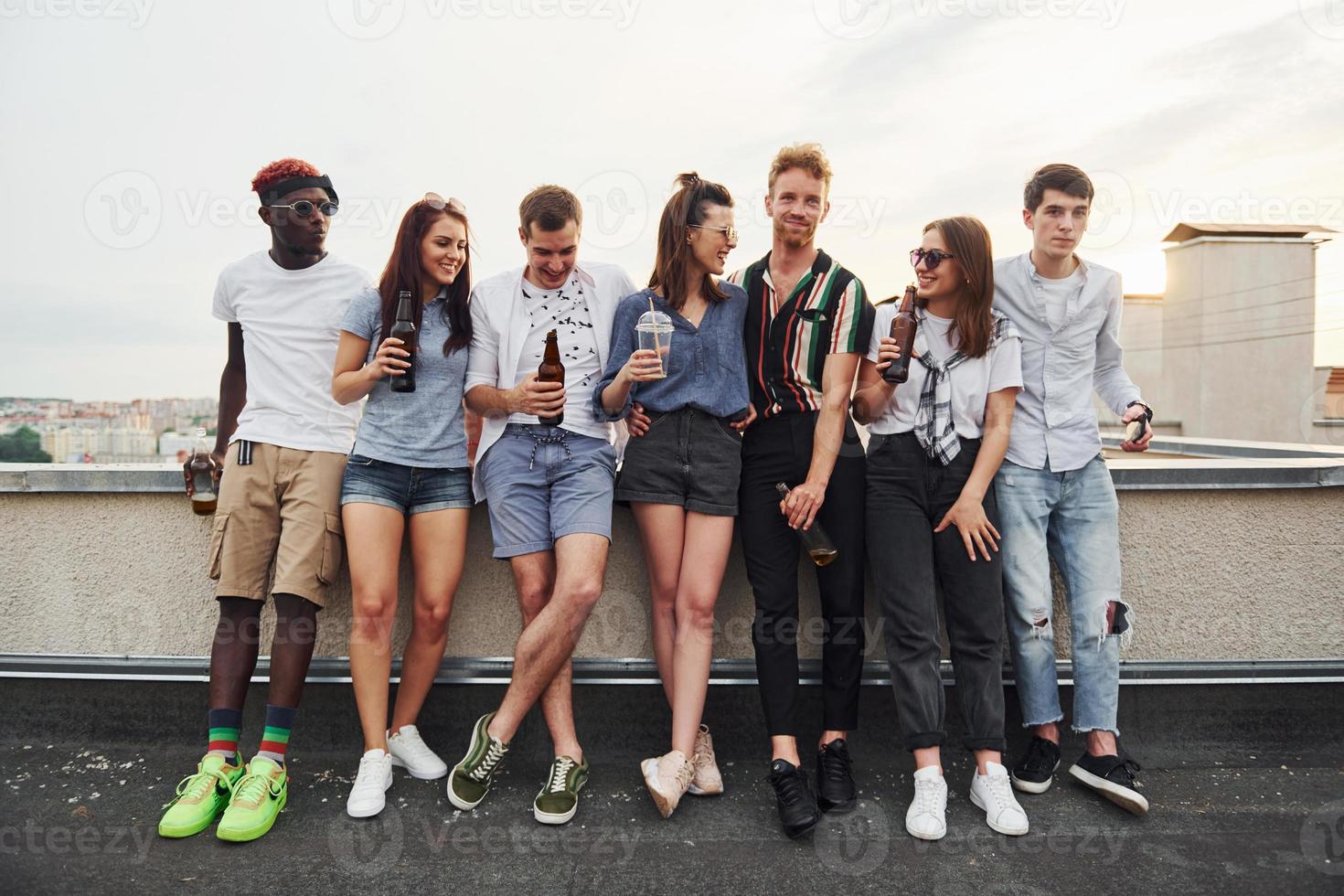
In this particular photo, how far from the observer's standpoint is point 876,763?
10.1 feet

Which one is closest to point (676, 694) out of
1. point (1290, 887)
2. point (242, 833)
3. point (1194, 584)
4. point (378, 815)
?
A: point (378, 815)

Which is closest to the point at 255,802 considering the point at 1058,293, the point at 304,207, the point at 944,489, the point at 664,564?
the point at 664,564

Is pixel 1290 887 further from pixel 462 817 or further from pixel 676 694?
pixel 462 817

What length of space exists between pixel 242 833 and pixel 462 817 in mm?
650

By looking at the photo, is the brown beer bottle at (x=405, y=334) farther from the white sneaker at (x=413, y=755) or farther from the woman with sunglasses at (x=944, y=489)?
the woman with sunglasses at (x=944, y=489)

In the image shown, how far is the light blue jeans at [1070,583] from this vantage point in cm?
288

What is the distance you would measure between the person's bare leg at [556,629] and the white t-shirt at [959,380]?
1140 millimetres

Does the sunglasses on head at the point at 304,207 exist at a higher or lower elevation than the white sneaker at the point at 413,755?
higher

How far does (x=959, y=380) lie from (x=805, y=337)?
0.55m

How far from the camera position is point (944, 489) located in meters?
2.82

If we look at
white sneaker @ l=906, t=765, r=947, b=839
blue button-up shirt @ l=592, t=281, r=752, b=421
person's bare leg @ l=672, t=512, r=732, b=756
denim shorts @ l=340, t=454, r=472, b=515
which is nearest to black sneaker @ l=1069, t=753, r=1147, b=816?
white sneaker @ l=906, t=765, r=947, b=839

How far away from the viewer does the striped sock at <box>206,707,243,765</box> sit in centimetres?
274

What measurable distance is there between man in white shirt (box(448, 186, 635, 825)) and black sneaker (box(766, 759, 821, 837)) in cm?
66

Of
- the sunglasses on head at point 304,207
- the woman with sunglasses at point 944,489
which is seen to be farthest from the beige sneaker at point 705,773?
the sunglasses on head at point 304,207
